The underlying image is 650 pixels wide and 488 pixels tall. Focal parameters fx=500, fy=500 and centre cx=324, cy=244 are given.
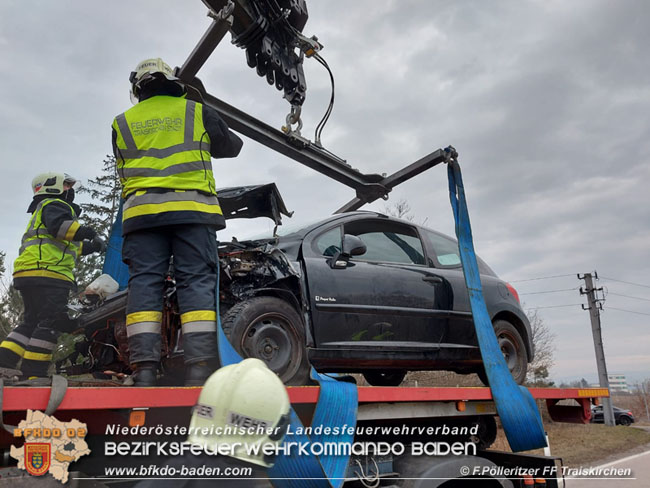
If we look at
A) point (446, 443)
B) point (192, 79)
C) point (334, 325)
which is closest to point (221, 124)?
point (192, 79)

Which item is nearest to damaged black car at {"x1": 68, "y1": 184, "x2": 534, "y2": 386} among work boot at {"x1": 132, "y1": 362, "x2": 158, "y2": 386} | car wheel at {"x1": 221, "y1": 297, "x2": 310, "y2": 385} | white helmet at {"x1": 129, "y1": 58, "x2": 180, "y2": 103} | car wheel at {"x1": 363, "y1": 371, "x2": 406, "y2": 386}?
car wheel at {"x1": 221, "y1": 297, "x2": 310, "y2": 385}

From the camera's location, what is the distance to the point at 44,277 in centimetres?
378

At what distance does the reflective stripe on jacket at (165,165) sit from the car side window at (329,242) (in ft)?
4.36

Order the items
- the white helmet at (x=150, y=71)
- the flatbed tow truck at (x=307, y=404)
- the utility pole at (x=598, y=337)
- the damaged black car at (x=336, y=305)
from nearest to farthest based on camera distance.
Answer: the flatbed tow truck at (x=307, y=404)
the white helmet at (x=150, y=71)
the damaged black car at (x=336, y=305)
the utility pole at (x=598, y=337)

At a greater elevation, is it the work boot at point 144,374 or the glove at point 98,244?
the glove at point 98,244

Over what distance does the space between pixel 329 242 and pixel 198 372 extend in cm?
187

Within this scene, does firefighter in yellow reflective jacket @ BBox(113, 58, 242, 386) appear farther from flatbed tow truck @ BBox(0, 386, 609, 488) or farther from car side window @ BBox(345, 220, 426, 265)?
car side window @ BBox(345, 220, 426, 265)

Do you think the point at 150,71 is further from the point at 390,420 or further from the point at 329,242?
the point at 390,420

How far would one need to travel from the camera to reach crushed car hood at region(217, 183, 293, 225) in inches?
147

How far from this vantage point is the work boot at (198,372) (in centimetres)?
238

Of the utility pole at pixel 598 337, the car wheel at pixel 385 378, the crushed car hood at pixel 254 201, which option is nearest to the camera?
the crushed car hood at pixel 254 201

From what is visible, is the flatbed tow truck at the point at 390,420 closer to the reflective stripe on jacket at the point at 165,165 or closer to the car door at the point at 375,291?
the car door at the point at 375,291

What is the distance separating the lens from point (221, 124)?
2.90 meters

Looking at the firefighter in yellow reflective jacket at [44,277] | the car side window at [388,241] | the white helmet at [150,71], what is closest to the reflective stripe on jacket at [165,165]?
the white helmet at [150,71]
